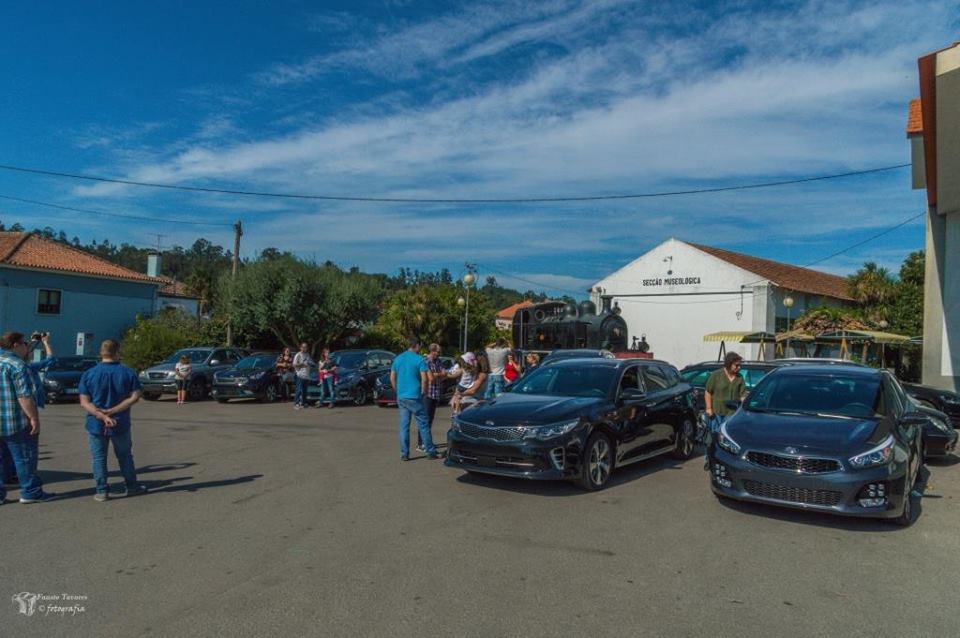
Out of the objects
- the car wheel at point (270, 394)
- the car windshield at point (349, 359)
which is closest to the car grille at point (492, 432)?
the car windshield at point (349, 359)

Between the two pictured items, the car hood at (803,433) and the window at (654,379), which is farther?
the window at (654,379)

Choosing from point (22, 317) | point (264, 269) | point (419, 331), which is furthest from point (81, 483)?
point (22, 317)

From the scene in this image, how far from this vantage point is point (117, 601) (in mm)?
4418

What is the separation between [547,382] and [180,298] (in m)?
50.8

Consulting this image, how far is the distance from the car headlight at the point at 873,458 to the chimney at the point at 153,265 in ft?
153

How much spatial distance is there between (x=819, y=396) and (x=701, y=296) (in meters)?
31.9

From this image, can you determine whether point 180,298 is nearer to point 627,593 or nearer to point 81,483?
point 81,483

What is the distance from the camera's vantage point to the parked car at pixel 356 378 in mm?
18891

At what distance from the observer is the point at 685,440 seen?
10.2 meters

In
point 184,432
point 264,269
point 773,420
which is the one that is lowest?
point 184,432

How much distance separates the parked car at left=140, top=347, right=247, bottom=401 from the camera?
66.0 ft

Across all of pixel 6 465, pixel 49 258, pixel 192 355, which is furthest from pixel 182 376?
pixel 49 258

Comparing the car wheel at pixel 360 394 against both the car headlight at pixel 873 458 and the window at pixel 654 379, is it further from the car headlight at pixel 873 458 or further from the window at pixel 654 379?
the car headlight at pixel 873 458

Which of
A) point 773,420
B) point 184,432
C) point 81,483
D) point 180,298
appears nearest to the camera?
point 773,420
